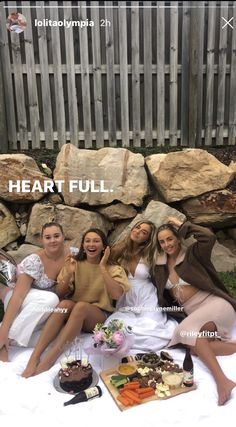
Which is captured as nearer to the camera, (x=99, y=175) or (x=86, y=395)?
(x=86, y=395)

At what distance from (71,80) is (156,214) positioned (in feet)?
2.85

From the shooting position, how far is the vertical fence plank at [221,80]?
215cm

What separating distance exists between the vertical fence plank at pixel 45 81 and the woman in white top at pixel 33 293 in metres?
0.54

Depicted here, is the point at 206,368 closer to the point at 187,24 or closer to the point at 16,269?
the point at 16,269

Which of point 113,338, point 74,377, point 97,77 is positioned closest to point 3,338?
point 74,377

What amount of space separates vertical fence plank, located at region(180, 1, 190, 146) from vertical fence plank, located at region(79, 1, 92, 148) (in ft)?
1.75

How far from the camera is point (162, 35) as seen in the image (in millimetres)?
2139

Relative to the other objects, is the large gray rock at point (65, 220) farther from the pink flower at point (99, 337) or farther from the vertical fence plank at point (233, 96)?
the vertical fence plank at point (233, 96)

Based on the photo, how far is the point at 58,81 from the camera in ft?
7.06

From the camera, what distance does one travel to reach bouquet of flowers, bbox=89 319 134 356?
73.7 inches

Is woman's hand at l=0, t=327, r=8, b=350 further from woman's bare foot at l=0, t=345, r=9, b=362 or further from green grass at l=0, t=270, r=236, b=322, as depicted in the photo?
green grass at l=0, t=270, r=236, b=322

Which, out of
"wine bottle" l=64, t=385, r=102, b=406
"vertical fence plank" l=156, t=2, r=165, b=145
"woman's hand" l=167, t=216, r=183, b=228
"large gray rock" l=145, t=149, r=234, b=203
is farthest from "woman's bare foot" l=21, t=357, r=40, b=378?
"vertical fence plank" l=156, t=2, r=165, b=145

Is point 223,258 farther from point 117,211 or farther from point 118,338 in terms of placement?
point 118,338

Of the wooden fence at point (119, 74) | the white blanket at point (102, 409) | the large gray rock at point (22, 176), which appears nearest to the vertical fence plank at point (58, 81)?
the wooden fence at point (119, 74)
